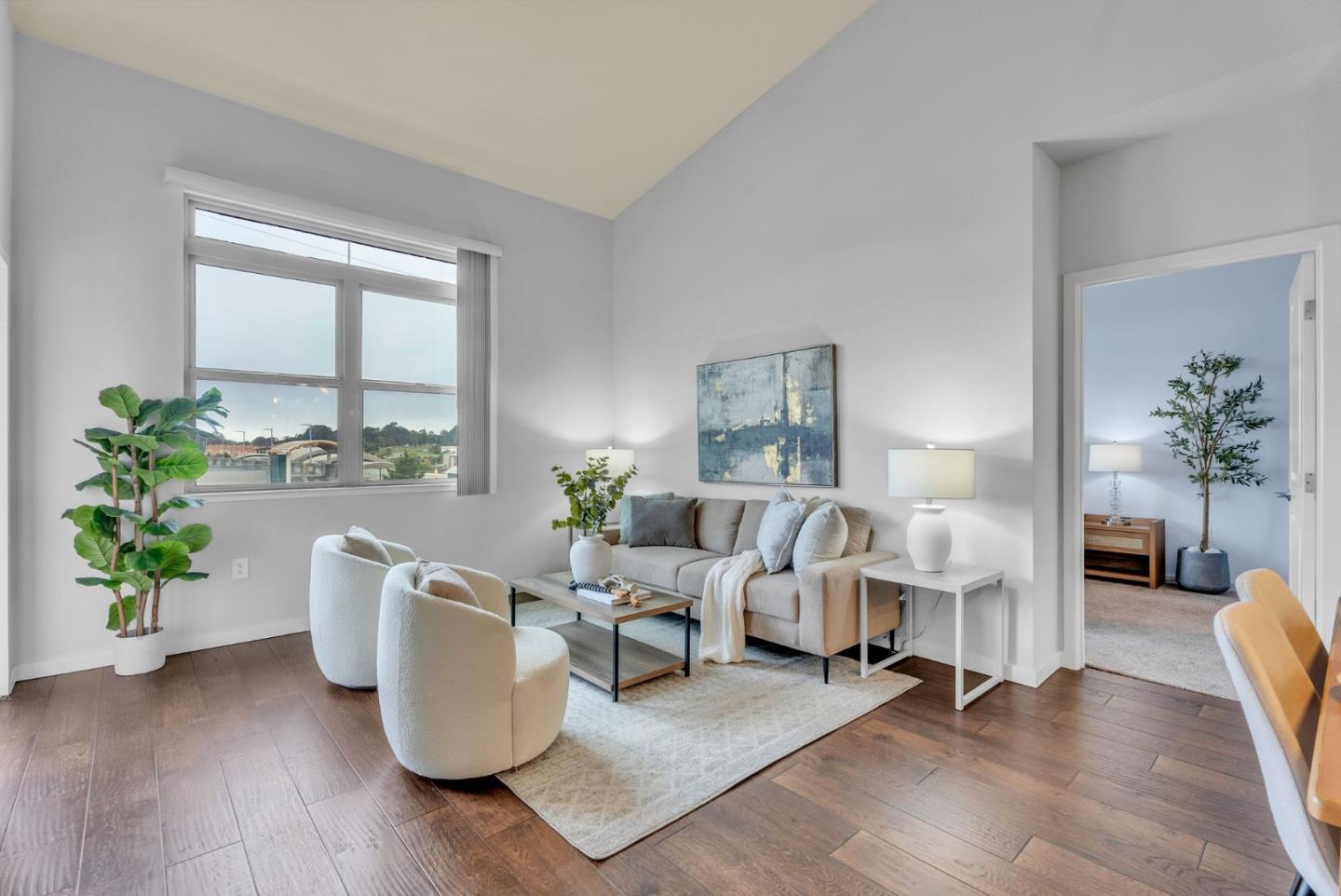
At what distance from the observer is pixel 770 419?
14.2 feet

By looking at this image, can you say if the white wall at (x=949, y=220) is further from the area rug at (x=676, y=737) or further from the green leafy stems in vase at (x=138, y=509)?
the green leafy stems in vase at (x=138, y=509)

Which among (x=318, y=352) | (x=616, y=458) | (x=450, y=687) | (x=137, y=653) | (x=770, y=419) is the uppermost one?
(x=318, y=352)

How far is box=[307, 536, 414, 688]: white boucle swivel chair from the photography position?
9.62 ft

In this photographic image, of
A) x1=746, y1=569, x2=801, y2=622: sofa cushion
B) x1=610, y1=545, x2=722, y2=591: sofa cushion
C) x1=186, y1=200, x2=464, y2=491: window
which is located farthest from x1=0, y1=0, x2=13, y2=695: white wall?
x1=746, y1=569, x2=801, y2=622: sofa cushion

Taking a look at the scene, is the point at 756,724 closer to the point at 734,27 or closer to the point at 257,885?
the point at 257,885

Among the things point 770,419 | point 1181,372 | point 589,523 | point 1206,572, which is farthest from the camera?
point 1181,372

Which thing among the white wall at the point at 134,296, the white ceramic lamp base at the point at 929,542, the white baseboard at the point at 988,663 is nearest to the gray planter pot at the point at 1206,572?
the white baseboard at the point at 988,663

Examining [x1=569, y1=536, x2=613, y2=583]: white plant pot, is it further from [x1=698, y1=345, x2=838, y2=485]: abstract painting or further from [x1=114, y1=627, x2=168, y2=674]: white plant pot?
[x1=114, y1=627, x2=168, y2=674]: white plant pot

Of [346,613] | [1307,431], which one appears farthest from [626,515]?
[1307,431]

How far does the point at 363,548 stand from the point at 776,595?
209cm

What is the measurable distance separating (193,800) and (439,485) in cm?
270

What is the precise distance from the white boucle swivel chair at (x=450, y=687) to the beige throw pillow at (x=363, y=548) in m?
0.90

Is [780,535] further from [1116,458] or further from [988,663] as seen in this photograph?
[1116,458]

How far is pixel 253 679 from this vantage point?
3189mm
